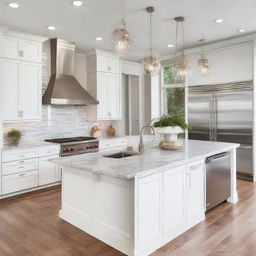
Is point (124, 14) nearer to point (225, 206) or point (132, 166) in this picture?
point (132, 166)

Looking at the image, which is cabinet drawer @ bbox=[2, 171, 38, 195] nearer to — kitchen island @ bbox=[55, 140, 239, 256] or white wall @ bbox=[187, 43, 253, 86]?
kitchen island @ bbox=[55, 140, 239, 256]

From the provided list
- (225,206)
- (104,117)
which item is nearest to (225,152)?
(225,206)

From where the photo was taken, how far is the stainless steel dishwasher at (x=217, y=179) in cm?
339

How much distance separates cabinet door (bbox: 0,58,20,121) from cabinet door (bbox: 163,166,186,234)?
9.99ft

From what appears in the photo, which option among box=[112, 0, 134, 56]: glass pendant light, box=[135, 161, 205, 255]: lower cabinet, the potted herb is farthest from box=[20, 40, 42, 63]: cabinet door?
box=[135, 161, 205, 255]: lower cabinet

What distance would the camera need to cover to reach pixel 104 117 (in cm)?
586

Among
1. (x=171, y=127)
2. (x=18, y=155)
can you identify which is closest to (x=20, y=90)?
(x=18, y=155)

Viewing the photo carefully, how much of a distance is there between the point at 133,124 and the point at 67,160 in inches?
179

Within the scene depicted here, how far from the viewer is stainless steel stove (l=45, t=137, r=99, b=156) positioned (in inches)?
188

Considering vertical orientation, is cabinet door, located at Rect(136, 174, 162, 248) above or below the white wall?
below

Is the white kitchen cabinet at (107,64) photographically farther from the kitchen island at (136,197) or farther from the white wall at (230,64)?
the kitchen island at (136,197)

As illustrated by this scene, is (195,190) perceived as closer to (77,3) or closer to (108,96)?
(77,3)


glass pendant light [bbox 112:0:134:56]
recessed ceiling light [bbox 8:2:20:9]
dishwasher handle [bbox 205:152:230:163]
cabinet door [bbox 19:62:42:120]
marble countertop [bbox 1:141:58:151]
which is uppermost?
Answer: recessed ceiling light [bbox 8:2:20:9]

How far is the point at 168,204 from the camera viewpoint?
8.87ft
